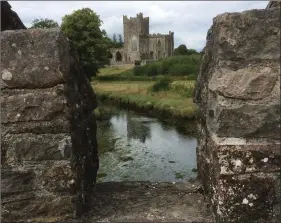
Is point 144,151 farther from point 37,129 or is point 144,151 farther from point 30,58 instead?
point 30,58

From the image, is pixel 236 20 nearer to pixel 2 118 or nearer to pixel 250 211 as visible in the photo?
pixel 250 211

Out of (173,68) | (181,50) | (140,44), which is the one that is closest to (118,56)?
(140,44)

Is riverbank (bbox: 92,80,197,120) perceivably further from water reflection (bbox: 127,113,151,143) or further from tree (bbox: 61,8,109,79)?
tree (bbox: 61,8,109,79)

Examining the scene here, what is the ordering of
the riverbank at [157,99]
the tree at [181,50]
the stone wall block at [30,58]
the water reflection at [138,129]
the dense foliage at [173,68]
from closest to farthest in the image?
1. the stone wall block at [30,58]
2. the water reflection at [138,129]
3. the riverbank at [157,99]
4. the dense foliage at [173,68]
5. the tree at [181,50]

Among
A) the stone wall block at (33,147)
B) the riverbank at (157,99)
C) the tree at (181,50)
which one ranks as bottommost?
the riverbank at (157,99)

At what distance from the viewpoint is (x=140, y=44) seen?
79.8m

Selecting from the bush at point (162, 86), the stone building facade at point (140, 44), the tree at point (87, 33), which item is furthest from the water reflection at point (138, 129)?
the stone building facade at point (140, 44)

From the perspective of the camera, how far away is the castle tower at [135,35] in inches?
3093

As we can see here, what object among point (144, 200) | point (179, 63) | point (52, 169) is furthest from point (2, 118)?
point (179, 63)

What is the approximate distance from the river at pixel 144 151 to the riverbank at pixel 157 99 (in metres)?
2.08

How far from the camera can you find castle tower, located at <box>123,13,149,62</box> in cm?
7856

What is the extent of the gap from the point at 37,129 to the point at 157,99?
28.3m

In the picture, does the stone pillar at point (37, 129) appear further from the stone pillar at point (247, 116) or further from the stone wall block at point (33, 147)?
the stone pillar at point (247, 116)

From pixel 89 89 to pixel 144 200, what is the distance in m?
1.08
